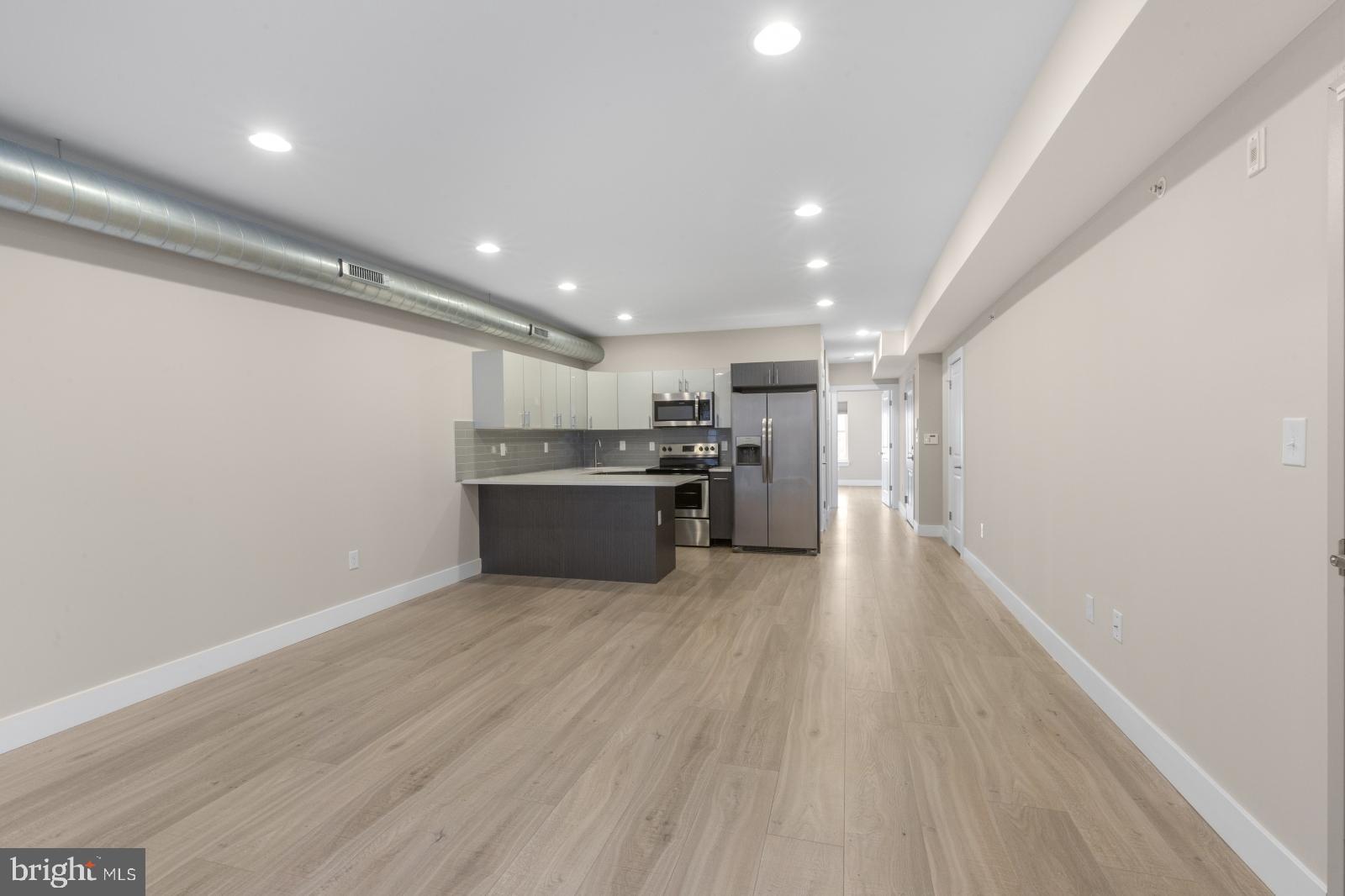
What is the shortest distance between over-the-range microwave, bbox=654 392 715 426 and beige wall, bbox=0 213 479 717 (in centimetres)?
319

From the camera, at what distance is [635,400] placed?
712cm

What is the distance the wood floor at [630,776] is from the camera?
168cm

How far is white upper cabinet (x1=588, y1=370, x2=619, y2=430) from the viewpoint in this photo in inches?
278

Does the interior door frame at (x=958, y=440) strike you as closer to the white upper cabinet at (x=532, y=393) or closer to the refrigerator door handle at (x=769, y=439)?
the refrigerator door handle at (x=769, y=439)

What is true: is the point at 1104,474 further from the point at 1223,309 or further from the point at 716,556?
the point at 716,556

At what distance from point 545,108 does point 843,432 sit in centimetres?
1244

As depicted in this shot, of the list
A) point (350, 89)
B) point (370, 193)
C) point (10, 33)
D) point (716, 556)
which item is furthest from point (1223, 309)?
point (716, 556)

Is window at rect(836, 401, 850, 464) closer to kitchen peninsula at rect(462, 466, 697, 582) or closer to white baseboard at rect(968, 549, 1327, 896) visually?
kitchen peninsula at rect(462, 466, 697, 582)

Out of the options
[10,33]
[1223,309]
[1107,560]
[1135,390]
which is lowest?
[1107,560]

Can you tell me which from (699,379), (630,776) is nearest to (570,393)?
(699,379)

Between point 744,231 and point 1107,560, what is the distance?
2744 mm

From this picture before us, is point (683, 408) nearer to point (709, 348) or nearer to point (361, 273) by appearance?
point (709, 348)

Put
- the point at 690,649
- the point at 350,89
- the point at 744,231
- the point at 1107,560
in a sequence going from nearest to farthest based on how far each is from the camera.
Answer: the point at 350,89 < the point at 1107,560 < the point at 690,649 < the point at 744,231

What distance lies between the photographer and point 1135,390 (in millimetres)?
2354
